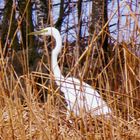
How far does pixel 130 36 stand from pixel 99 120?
0.99ft

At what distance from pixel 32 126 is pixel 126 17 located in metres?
0.46

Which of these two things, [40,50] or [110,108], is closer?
[110,108]

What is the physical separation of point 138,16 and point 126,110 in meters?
0.29

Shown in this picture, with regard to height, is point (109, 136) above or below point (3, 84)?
below

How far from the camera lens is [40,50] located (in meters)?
4.44

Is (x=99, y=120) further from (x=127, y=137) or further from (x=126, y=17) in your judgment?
(x=126, y=17)

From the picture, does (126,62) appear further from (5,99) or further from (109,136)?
(5,99)

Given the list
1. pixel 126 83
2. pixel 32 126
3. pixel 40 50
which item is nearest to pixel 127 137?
pixel 126 83

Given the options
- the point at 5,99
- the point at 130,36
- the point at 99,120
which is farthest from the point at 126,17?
the point at 5,99

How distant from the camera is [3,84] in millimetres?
1387

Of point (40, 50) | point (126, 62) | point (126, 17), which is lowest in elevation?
point (40, 50)

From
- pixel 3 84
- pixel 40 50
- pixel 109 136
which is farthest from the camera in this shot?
pixel 40 50

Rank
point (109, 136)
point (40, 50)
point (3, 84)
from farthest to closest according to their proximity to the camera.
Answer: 1. point (40, 50)
2. point (3, 84)
3. point (109, 136)

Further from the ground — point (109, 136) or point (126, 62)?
point (126, 62)
